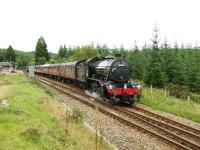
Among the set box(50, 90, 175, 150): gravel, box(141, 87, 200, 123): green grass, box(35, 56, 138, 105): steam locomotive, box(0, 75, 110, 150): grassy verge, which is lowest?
box(50, 90, 175, 150): gravel

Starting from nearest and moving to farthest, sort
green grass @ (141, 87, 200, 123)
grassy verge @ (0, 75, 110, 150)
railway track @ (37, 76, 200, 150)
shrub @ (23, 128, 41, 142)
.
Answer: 1. grassy verge @ (0, 75, 110, 150)
2. shrub @ (23, 128, 41, 142)
3. railway track @ (37, 76, 200, 150)
4. green grass @ (141, 87, 200, 123)

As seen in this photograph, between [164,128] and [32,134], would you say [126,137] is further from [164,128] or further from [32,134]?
[32,134]

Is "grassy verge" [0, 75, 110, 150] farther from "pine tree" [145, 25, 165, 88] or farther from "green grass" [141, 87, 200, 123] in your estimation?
"pine tree" [145, 25, 165, 88]

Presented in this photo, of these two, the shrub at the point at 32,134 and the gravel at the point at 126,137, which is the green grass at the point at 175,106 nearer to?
the gravel at the point at 126,137

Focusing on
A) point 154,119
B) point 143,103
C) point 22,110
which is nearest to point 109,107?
point 143,103

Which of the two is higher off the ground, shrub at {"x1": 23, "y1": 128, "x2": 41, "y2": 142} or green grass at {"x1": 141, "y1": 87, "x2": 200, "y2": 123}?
shrub at {"x1": 23, "y1": 128, "x2": 41, "y2": 142}

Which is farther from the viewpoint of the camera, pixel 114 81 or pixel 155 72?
pixel 155 72

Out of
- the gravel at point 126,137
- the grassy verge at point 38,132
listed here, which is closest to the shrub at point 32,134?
the grassy verge at point 38,132

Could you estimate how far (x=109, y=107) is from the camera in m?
24.3

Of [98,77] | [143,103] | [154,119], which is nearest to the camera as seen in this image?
[154,119]

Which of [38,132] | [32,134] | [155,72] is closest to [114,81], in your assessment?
[38,132]

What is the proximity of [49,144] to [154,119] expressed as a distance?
912 cm

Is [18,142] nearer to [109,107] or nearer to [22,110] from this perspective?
[22,110]

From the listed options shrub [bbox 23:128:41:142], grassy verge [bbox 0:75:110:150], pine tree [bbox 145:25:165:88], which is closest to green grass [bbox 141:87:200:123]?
grassy verge [bbox 0:75:110:150]
